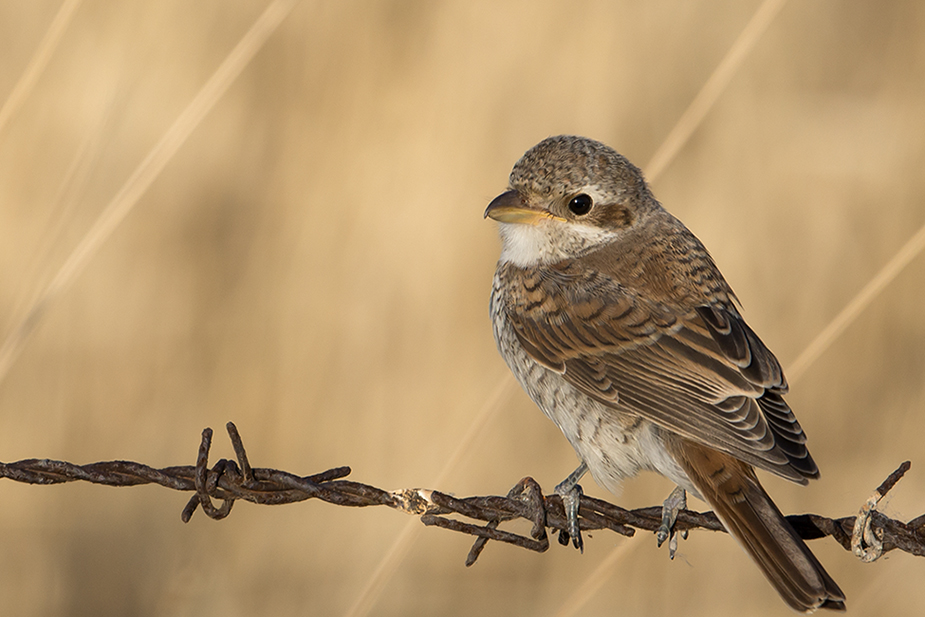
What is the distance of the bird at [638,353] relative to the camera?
2.32 meters

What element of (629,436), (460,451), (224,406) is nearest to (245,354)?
(224,406)

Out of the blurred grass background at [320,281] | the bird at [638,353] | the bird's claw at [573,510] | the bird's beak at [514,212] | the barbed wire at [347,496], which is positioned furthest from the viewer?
the blurred grass background at [320,281]

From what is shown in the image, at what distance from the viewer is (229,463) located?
6.97 ft

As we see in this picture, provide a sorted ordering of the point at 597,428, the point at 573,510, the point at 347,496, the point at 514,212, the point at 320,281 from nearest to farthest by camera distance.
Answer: the point at 347,496, the point at 573,510, the point at 597,428, the point at 514,212, the point at 320,281

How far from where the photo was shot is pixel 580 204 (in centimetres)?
309

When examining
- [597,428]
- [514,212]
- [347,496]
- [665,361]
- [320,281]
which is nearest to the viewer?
[347,496]

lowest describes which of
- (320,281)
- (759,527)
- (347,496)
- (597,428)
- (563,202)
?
(320,281)

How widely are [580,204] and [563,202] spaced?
0.06 meters

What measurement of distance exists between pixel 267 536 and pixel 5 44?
2258 mm

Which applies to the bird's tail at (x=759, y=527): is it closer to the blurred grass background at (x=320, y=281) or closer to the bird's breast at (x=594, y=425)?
the bird's breast at (x=594, y=425)

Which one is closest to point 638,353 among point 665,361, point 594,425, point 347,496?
point 665,361

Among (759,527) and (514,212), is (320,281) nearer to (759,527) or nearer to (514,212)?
(514,212)

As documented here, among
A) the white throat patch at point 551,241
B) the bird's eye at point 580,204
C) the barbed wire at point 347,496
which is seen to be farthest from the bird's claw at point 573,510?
the bird's eye at point 580,204

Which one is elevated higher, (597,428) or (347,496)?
(597,428)
